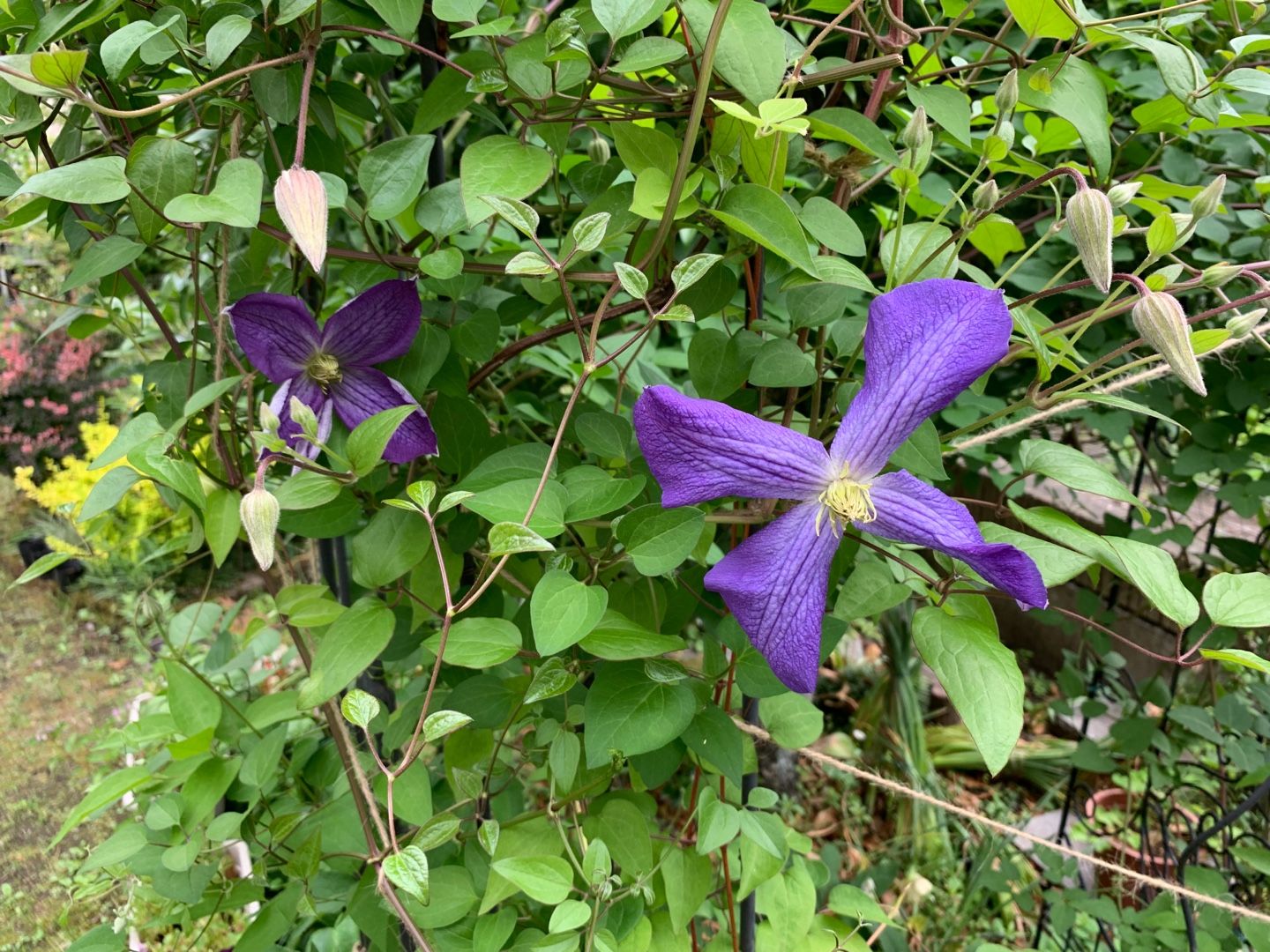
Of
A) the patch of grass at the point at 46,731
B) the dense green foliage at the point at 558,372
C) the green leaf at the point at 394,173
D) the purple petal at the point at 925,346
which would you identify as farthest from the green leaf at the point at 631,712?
the patch of grass at the point at 46,731

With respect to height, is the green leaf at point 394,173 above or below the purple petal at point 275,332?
above

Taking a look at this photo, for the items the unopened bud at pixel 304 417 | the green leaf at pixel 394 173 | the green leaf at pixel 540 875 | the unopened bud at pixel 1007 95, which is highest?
the unopened bud at pixel 1007 95

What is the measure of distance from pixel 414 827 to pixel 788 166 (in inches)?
21.0

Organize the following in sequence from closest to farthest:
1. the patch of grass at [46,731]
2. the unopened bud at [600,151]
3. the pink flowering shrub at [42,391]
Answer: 1. the unopened bud at [600,151]
2. the patch of grass at [46,731]
3. the pink flowering shrub at [42,391]

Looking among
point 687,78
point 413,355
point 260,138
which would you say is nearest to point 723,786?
point 413,355

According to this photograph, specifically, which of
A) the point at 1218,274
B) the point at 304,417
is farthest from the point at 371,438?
the point at 1218,274

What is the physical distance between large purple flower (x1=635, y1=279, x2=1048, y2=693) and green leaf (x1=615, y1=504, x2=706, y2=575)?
0.9 inches

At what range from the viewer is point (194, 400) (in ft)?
1.52

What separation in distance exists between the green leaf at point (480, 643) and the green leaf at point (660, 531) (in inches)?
3.5

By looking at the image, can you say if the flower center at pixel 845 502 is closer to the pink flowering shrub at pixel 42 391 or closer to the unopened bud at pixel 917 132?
the unopened bud at pixel 917 132

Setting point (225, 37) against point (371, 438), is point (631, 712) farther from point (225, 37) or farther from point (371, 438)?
point (225, 37)

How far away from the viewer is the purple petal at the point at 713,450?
406mm

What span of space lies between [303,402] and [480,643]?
0.72 feet

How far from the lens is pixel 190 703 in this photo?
666mm
